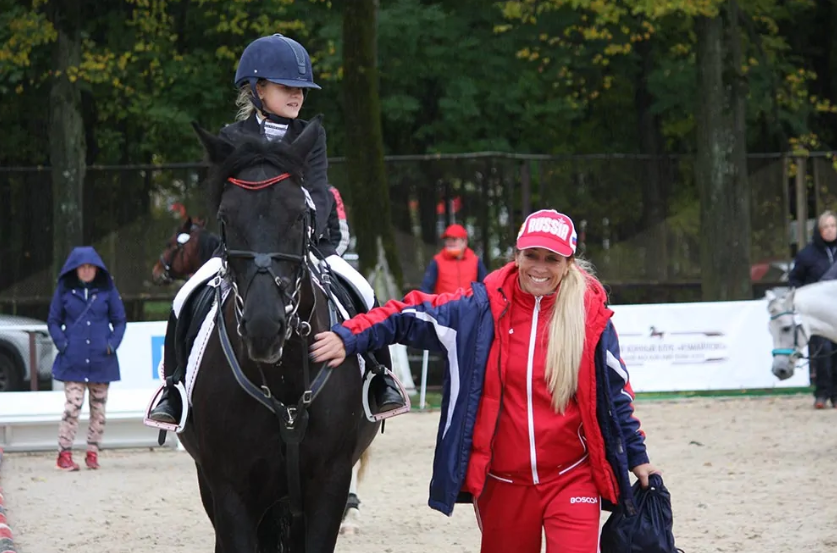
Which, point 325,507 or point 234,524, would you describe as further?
point 325,507

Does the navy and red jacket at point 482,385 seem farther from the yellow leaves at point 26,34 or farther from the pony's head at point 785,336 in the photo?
the yellow leaves at point 26,34

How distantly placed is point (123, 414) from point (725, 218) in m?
11.5

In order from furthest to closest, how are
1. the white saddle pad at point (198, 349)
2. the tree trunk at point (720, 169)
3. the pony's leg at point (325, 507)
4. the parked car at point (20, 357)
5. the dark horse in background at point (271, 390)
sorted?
1. the tree trunk at point (720, 169)
2. the parked car at point (20, 357)
3. the white saddle pad at point (198, 349)
4. the pony's leg at point (325, 507)
5. the dark horse in background at point (271, 390)

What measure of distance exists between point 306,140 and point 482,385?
120 centimetres

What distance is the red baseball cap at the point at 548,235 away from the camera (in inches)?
213

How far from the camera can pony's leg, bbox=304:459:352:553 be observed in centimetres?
559

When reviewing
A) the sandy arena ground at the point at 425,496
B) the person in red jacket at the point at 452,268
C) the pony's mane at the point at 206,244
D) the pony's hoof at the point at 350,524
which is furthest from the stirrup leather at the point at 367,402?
the person in red jacket at the point at 452,268

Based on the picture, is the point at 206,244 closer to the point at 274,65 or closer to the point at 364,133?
the point at 364,133

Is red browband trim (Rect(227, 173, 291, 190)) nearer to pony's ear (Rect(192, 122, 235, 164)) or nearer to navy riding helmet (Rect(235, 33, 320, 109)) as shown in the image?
pony's ear (Rect(192, 122, 235, 164))

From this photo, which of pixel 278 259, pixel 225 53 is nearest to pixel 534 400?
pixel 278 259

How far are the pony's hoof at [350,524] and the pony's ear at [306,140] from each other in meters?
4.60

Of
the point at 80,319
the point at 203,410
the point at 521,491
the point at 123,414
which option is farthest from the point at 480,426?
the point at 123,414

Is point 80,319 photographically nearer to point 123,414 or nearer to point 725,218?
point 123,414

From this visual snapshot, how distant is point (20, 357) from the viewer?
17562 millimetres
